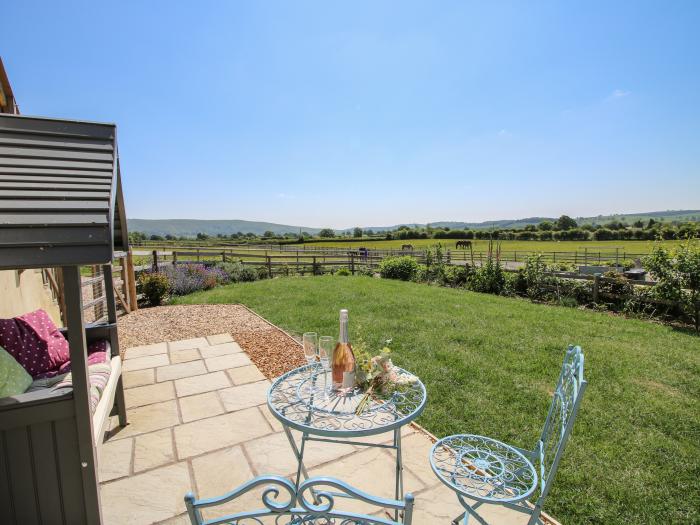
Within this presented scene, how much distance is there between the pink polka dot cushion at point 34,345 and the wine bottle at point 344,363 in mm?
2382

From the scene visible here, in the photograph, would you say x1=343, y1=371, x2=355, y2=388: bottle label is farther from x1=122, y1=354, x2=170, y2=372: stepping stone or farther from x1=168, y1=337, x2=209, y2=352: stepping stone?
x1=168, y1=337, x2=209, y2=352: stepping stone

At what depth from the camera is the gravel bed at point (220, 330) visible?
4285 millimetres

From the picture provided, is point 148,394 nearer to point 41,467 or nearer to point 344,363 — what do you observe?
point 41,467

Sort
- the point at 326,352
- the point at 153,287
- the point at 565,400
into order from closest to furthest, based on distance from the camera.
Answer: the point at 565,400
the point at 326,352
the point at 153,287

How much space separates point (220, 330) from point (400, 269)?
7526 millimetres

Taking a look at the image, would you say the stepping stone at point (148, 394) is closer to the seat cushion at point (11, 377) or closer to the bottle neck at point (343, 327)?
the seat cushion at point (11, 377)

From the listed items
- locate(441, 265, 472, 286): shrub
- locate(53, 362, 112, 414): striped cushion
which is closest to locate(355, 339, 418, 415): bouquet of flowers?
locate(53, 362, 112, 414): striped cushion

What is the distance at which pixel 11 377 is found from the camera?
82.2 inches

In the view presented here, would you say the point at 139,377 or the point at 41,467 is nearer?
the point at 41,467

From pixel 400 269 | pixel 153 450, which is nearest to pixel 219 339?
pixel 153 450

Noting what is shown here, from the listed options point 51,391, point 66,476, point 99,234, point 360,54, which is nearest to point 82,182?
point 99,234

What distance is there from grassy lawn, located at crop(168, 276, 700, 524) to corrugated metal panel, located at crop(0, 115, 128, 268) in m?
2.67

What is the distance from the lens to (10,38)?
12.3 feet

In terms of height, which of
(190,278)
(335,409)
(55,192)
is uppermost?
(55,192)
